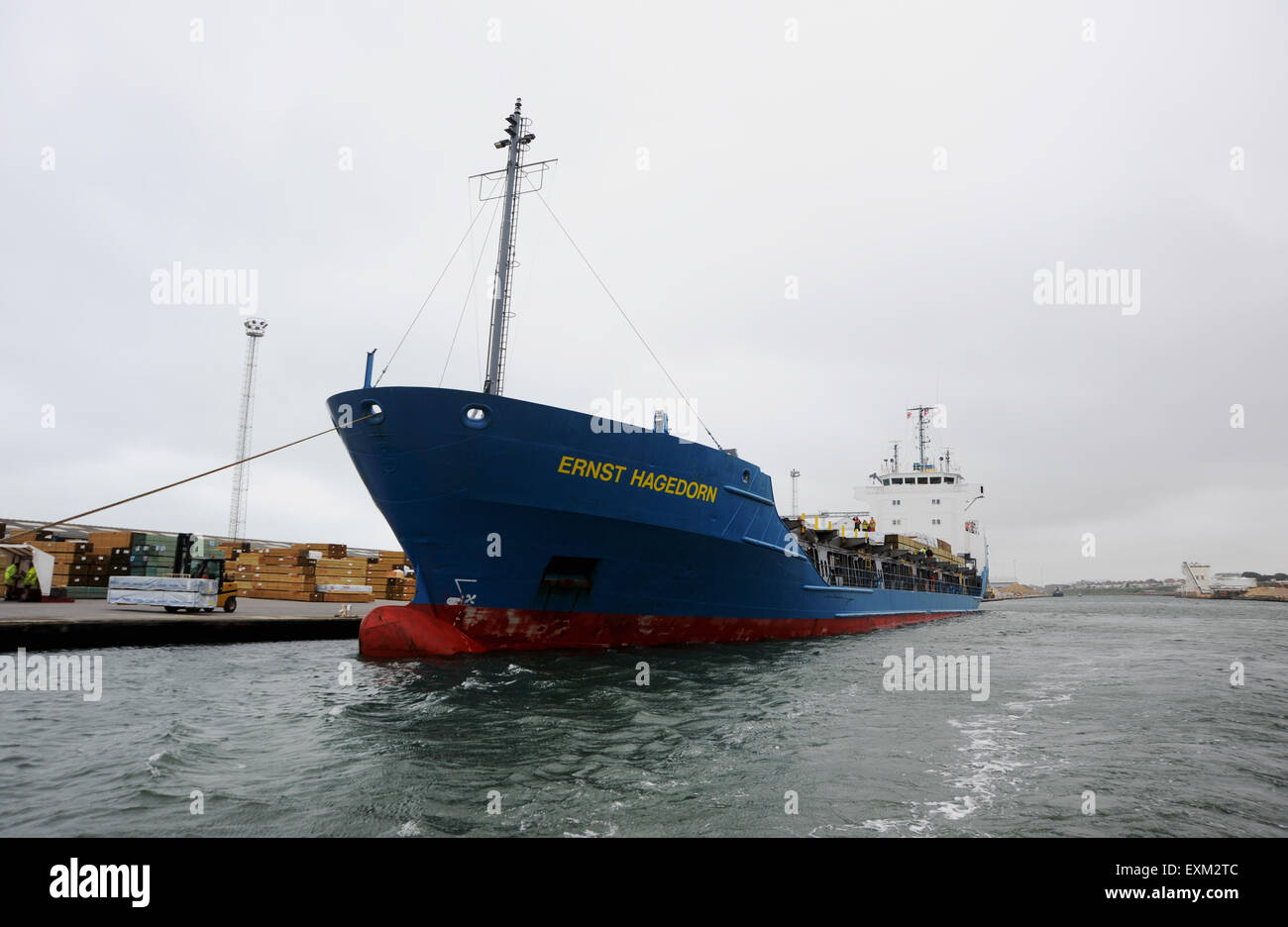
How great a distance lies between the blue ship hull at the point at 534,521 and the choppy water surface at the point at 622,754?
3.48 feet

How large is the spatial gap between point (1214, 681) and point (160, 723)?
54.0 ft

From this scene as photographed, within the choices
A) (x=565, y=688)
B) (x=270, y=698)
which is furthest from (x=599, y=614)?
(x=270, y=698)

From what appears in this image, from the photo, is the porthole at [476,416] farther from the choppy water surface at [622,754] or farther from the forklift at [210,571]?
the forklift at [210,571]

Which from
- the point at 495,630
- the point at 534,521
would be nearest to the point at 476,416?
the point at 534,521

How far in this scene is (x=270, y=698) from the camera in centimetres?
916

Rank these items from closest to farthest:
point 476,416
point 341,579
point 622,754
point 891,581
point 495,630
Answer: point 622,754, point 476,416, point 495,630, point 341,579, point 891,581

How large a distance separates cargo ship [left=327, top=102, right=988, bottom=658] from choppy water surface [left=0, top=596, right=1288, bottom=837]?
1.17 metres

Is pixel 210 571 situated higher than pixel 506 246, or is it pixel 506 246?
pixel 506 246

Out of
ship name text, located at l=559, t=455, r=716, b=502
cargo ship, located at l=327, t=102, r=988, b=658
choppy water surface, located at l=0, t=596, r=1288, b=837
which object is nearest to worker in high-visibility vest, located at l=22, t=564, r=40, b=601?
choppy water surface, located at l=0, t=596, r=1288, b=837

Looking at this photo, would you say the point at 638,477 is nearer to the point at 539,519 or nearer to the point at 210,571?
Answer: the point at 539,519

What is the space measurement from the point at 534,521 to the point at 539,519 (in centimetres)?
9

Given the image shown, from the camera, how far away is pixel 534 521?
11.8 meters
